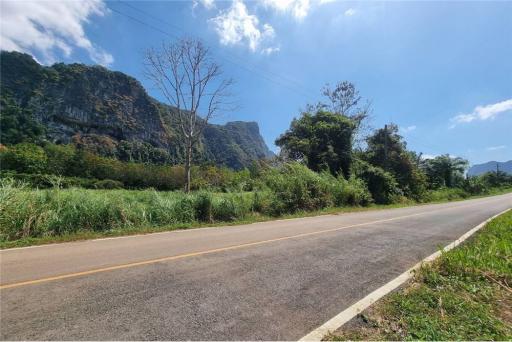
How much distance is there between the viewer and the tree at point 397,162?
102 feet

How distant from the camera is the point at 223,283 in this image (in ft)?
14.3

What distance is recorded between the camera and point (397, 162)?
31.8 m

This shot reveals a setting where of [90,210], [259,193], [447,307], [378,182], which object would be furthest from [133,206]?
[378,182]

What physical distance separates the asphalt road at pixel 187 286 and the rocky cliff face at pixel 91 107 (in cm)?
10079

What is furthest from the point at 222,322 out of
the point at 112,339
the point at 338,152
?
the point at 338,152

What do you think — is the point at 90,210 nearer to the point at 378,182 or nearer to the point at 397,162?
the point at 378,182

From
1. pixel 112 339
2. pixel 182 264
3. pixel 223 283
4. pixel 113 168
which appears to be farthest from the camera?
pixel 113 168

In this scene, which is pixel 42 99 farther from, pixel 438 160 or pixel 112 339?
pixel 112 339

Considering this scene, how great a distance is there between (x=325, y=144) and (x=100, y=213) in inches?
891

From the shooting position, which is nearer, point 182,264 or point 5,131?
point 182,264

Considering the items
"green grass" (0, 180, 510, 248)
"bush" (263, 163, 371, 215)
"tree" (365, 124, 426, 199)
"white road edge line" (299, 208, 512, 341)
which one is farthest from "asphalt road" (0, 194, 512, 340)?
"tree" (365, 124, 426, 199)

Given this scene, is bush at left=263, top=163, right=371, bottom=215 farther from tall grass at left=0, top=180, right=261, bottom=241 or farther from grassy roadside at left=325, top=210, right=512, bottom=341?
grassy roadside at left=325, top=210, right=512, bottom=341

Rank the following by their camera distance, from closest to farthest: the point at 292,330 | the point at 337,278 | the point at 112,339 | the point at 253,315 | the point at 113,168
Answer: the point at 112,339
the point at 292,330
the point at 253,315
the point at 337,278
the point at 113,168

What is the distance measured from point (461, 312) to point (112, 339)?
3.89m
